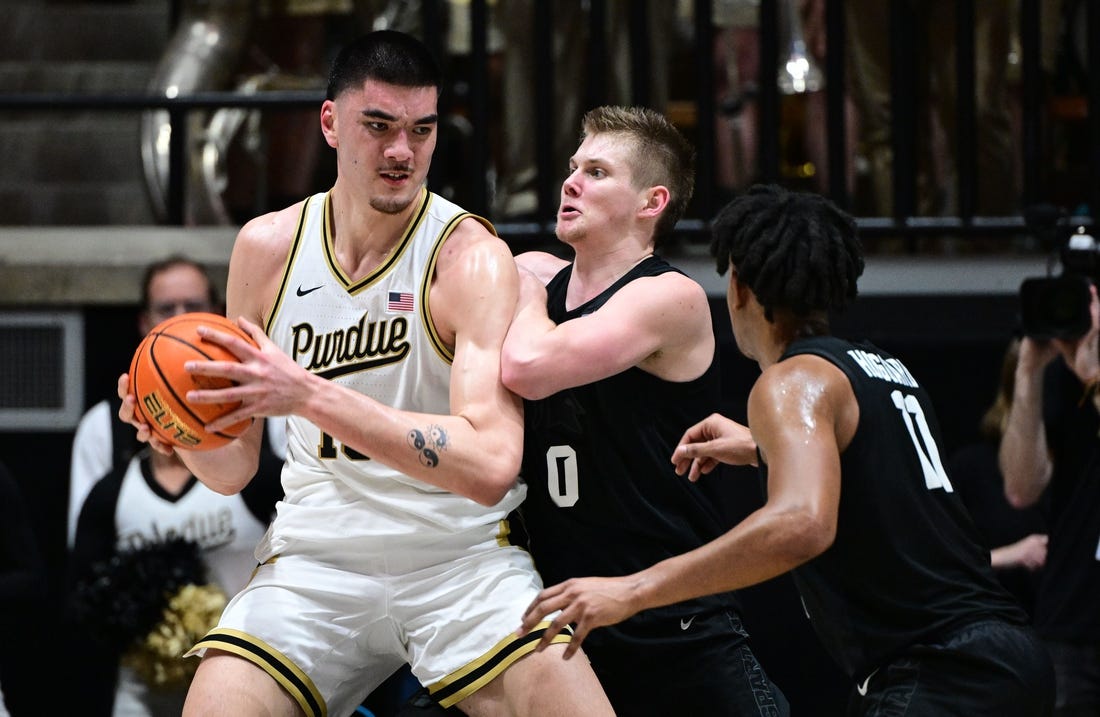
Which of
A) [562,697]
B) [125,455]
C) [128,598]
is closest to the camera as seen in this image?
[562,697]

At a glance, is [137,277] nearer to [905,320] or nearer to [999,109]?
[905,320]

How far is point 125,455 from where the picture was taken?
17.9 ft

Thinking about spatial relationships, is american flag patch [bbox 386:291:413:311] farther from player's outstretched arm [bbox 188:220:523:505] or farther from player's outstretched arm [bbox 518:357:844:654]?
player's outstretched arm [bbox 518:357:844:654]

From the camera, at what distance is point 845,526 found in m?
3.13

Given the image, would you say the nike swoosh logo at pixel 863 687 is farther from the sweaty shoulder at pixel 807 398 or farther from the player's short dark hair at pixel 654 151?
the player's short dark hair at pixel 654 151

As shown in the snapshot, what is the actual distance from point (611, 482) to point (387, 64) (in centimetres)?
110

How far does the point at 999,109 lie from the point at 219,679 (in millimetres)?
4032

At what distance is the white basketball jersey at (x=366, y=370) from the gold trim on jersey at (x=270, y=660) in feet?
0.87

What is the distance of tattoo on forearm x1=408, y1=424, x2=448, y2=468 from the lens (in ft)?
10.8

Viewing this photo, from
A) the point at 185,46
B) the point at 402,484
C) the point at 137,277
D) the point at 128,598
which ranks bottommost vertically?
the point at 128,598

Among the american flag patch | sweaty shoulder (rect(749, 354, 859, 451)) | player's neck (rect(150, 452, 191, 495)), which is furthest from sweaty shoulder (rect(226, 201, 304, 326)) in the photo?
player's neck (rect(150, 452, 191, 495))

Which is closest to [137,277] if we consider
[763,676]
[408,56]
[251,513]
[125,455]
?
[125,455]

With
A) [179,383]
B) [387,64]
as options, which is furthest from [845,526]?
[387,64]

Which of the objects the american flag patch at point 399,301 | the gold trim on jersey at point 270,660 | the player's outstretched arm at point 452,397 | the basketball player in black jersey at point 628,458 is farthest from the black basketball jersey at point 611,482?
the gold trim on jersey at point 270,660
